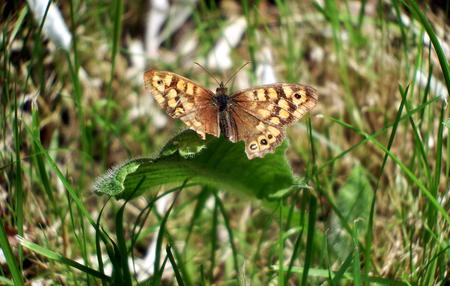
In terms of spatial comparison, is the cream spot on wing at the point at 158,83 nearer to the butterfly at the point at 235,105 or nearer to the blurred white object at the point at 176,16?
the butterfly at the point at 235,105

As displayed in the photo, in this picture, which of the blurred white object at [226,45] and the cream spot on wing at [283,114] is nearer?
the cream spot on wing at [283,114]

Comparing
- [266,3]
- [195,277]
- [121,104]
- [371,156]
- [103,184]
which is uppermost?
[266,3]

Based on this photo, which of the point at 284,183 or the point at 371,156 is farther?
the point at 371,156

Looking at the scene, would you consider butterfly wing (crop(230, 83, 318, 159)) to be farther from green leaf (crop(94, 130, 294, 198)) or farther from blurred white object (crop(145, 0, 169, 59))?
blurred white object (crop(145, 0, 169, 59))

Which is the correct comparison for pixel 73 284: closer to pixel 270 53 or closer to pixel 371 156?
pixel 371 156

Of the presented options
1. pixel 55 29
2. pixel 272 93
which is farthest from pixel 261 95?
pixel 55 29

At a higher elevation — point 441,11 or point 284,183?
point 441,11

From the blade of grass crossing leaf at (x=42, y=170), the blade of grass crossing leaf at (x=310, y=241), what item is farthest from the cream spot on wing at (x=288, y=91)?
the blade of grass crossing leaf at (x=42, y=170)

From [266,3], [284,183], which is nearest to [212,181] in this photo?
[284,183]

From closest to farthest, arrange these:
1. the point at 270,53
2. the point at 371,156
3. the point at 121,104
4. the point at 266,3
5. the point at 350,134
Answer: the point at 371,156
the point at 350,134
the point at 121,104
the point at 270,53
the point at 266,3
